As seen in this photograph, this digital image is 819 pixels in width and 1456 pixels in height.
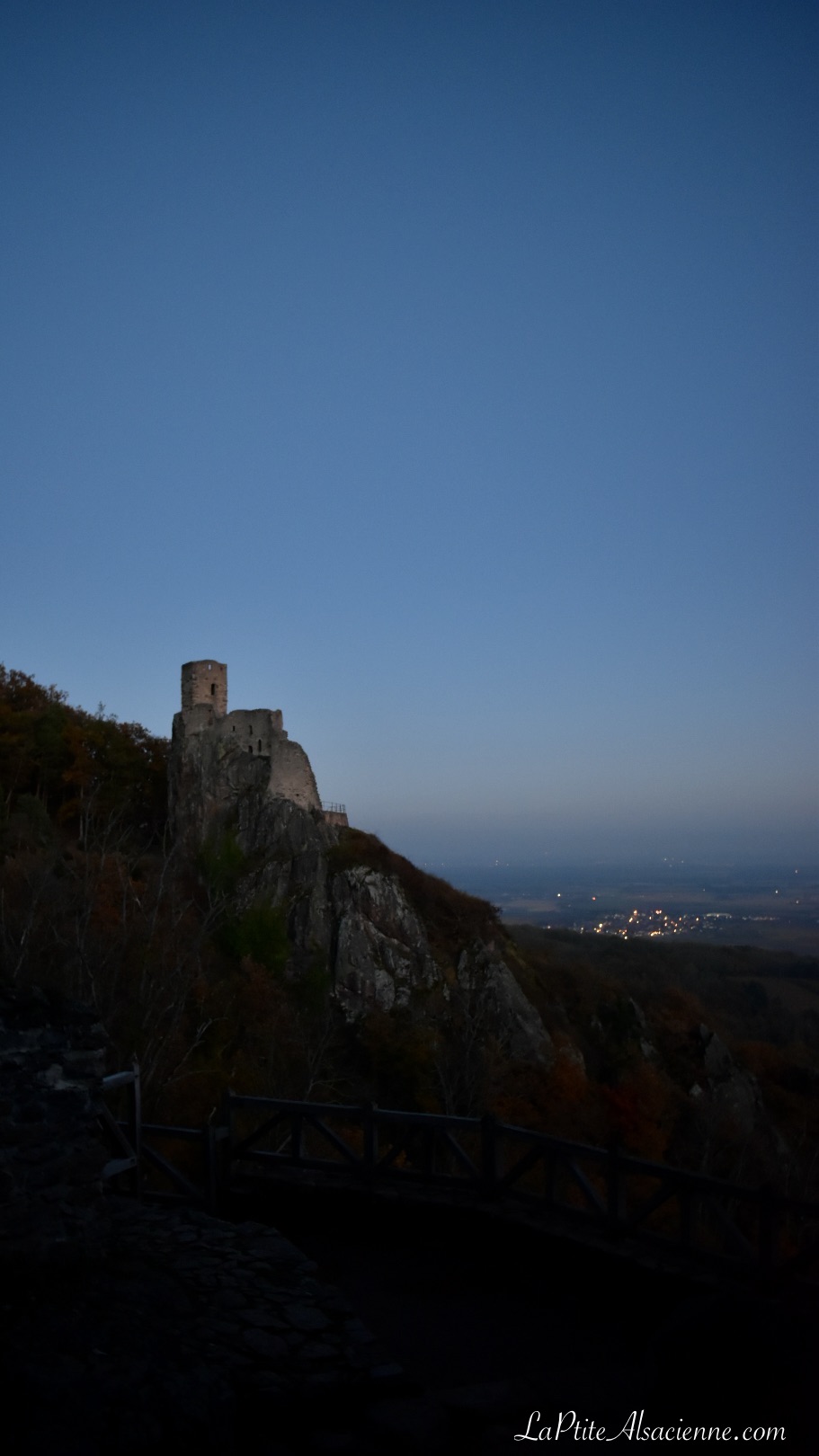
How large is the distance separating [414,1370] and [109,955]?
15390 millimetres

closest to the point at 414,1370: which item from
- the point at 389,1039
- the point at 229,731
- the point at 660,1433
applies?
the point at 660,1433

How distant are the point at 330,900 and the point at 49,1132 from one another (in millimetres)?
32644

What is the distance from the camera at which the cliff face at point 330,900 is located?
37.2 m

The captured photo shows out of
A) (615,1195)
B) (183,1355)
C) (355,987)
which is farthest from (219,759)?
(183,1355)

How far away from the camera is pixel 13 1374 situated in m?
4.82

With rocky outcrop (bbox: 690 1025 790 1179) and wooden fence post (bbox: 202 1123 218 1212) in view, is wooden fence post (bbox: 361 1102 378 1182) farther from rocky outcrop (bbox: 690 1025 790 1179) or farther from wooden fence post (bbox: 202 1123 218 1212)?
rocky outcrop (bbox: 690 1025 790 1179)

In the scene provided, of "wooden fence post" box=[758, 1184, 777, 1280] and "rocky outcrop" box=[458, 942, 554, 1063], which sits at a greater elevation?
"wooden fence post" box=[758, 1184, 777, 1280]

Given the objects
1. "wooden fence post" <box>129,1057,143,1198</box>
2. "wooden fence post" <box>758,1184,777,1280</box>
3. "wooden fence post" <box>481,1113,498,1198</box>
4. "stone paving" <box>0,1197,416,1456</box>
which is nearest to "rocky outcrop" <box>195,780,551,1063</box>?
"wooden fence post" <box>129,1057,143,1198</box>

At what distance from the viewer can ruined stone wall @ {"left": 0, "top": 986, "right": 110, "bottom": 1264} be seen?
6.13m

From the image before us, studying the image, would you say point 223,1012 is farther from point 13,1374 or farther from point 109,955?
point 13,1374

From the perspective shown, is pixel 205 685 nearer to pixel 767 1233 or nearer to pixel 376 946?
pixel 376 946

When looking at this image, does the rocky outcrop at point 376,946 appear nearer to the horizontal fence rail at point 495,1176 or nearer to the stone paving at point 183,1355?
the horizontal fence rail at point 495,1176

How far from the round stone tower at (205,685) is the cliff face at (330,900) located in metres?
0.96

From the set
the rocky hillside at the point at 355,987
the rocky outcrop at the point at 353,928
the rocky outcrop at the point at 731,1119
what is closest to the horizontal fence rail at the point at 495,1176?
the rocky hillside at the point at 355,987
